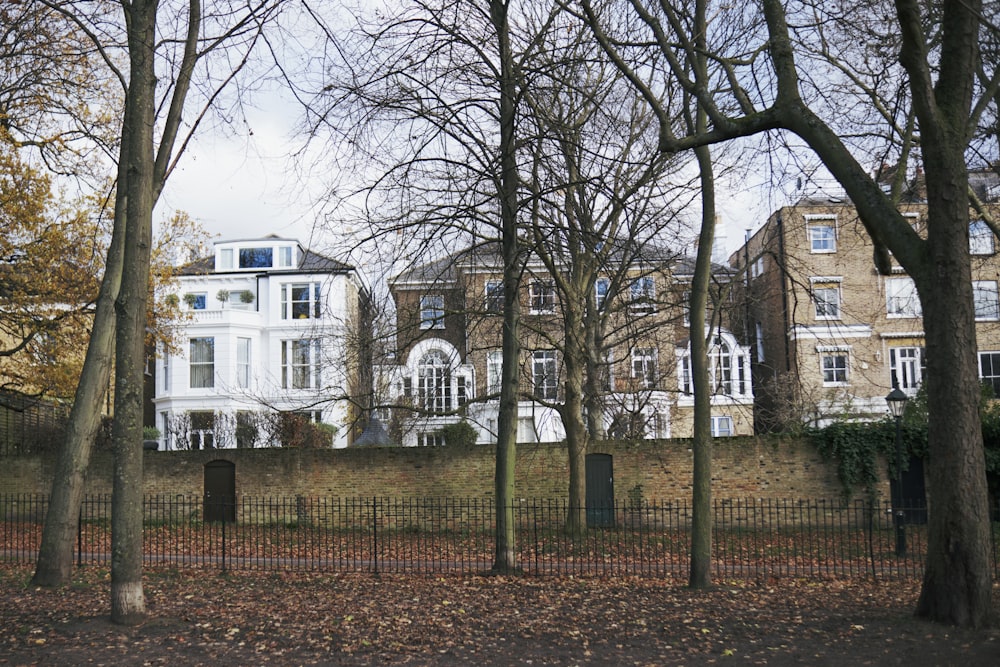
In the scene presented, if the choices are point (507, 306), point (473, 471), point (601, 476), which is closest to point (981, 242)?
point (601, 476)

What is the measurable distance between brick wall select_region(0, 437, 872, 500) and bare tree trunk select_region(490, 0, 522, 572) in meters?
8.93

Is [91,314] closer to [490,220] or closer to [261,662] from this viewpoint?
[490,220]

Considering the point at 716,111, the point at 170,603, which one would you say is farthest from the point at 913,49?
the point at 170,603

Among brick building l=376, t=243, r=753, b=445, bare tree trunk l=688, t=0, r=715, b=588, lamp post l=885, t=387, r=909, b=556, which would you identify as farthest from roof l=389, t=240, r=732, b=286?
lamp post l=885, t=387, r=909, b=556

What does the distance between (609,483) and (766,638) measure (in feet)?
45.7

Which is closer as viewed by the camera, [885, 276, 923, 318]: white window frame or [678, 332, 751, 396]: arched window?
[678, 332, 751, 396]: arched window

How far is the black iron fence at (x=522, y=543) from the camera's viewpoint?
15633 mm

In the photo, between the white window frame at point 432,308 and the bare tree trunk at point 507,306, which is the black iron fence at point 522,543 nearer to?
the bare tree trunk at point 507,306

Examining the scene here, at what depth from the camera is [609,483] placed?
75.9ft

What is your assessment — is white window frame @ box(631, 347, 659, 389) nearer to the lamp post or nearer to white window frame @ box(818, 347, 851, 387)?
the lamp post

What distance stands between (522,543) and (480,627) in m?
10.0

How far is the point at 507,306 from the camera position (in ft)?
45.9

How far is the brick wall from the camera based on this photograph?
23.0 meters

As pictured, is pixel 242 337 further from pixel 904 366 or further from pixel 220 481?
pixel 904 366
